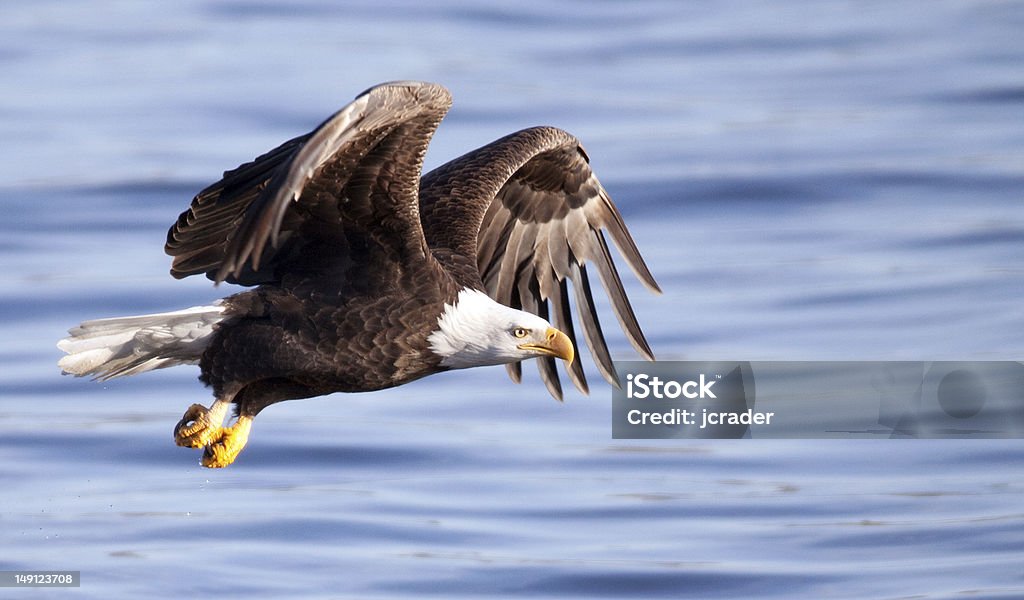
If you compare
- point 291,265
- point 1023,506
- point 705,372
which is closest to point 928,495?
point 1023,506

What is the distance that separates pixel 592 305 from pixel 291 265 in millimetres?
2000

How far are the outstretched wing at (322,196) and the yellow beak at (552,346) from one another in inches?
A: 24.1

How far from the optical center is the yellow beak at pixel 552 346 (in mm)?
8375

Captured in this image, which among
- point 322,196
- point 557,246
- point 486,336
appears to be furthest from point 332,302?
point 557,246

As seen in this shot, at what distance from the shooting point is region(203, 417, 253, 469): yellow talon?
8.55m

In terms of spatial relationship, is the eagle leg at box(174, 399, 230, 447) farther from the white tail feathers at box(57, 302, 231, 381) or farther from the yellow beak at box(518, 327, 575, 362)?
the yellow beak at box(518, 327, 575, 362)

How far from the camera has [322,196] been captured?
26.0 ft

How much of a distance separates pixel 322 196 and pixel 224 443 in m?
1.21

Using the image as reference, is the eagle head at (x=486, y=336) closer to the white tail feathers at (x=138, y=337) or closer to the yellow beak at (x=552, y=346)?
the yellow beak at (x=552, y=346)

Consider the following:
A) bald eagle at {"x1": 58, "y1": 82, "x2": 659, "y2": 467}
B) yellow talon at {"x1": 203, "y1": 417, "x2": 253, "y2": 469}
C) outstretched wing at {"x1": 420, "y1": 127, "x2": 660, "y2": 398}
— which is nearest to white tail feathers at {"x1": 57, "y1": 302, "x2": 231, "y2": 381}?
bald eagle at {"x1": 58, "y1": 82, "x2": 659, "y2": 467}

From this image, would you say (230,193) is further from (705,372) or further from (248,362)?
(705,372)

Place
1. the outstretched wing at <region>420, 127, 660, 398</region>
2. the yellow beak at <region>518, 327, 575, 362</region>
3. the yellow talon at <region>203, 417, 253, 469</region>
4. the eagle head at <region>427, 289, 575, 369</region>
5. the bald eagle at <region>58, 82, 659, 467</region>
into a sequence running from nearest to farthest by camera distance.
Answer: the bald eagle at <region>58, 82, 659, 467</region>
the eagle head at <region>427, 289, 575, 369</region>
the yellow beak at <region>518, 327, 575, 362</region>
the yellow talon at <region>203, 417, 253, 469</region>
the outstretched wing at <region>420, 127, 660, 398</region>

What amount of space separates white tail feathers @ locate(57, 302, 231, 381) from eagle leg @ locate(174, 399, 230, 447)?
0.23 m

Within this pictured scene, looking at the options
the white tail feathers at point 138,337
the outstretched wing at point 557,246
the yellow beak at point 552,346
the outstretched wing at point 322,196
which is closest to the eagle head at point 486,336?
Answer: the yellow beak at point 552,346
